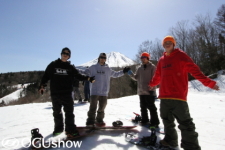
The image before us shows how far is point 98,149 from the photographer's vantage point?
261 centimetres

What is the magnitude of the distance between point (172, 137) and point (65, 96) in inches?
93.3

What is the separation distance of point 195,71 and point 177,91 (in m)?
0.44

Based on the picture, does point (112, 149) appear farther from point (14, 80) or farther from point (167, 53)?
point (14, 80)

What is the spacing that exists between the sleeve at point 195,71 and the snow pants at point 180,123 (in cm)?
46

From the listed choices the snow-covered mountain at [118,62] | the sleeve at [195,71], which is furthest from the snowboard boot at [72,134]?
the snow-covered mountain at [118,62]

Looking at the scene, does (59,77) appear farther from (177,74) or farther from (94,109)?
(177,74)

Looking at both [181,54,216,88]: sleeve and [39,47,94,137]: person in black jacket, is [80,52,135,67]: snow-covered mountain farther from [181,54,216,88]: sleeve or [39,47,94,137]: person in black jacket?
[181,54,216,88]: sleeve

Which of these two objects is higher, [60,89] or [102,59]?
[102,59]

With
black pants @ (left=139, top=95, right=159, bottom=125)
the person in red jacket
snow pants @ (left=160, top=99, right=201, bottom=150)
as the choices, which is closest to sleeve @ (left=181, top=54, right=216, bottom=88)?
the person in red jacket

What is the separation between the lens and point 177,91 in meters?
2.46

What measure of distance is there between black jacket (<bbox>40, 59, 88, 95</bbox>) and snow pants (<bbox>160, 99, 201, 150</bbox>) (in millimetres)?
2128

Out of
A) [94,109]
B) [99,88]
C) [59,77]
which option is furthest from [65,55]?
[94,109]

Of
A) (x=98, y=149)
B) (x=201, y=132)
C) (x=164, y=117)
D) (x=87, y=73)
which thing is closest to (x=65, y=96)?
(x=87, y=73)

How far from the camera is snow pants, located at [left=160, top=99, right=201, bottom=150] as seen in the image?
226cm
